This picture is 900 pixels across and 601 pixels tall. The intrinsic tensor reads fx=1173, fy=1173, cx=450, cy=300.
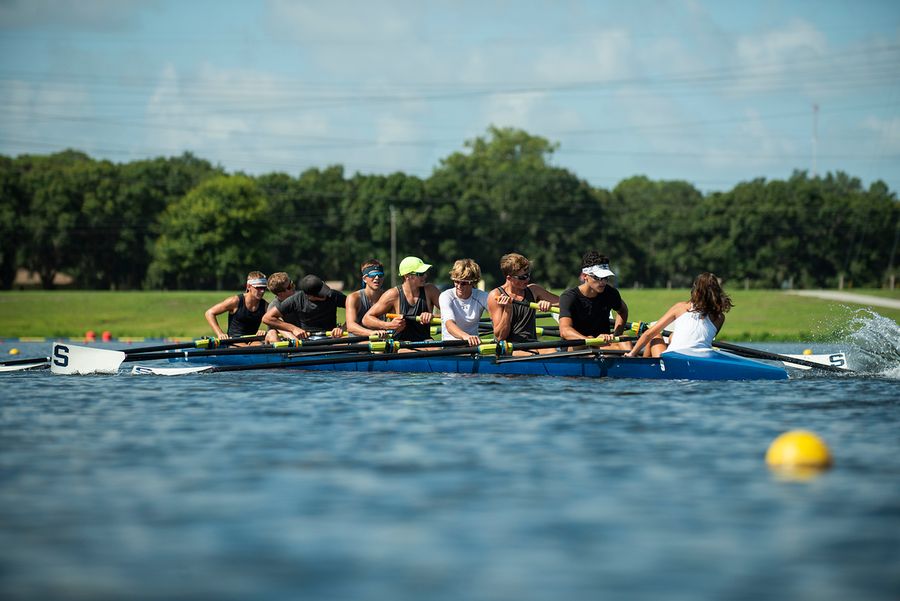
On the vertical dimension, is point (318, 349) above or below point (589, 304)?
below

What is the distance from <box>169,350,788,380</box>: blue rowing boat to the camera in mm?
13547

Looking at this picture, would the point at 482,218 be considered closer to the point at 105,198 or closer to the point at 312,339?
the point at 105,198

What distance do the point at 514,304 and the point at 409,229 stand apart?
235 ft

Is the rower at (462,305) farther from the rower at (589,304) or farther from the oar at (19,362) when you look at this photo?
the oar at (19,362)

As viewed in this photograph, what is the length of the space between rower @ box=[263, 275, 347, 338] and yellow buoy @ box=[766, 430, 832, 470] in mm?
10156

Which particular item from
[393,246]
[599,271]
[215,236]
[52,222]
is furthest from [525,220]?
[599,271]

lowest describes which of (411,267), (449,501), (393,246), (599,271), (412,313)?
(449,501)

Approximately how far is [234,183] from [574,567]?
8057 cm

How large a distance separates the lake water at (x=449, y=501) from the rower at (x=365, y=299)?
16.2 feet

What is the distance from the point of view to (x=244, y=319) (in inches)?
728

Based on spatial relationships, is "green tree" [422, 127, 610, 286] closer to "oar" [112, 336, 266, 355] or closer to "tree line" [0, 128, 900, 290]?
"tree line" [0, 128, 900, 290]

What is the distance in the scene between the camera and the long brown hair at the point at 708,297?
1317 cm

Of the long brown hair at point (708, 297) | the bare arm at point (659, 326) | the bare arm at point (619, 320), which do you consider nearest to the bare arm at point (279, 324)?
the bare arm at point (619, 320)

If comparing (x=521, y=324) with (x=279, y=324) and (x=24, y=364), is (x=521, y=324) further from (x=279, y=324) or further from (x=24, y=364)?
(x=24, y=364)
